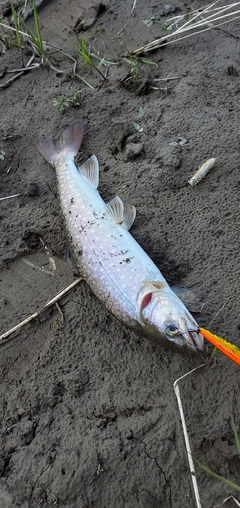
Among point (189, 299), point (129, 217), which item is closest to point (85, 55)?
point (129, 217)

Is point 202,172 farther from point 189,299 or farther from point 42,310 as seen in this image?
point 42,310

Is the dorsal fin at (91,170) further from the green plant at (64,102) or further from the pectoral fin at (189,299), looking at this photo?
the pectoral fin at (189,299)

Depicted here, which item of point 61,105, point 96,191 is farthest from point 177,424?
point 61,105

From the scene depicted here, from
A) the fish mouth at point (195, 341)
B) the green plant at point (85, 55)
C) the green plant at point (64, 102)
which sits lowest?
the fish mouth at point (195, 341)

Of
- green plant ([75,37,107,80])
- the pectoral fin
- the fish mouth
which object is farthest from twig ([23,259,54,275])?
green plant ([75,37,107,80])

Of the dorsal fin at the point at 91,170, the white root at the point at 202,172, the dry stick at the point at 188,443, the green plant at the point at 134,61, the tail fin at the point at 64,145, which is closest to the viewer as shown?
the dry stick at the point at 188,443

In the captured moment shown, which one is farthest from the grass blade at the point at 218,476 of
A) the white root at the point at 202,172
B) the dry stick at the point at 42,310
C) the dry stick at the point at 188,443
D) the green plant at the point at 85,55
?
the green plant at the point at 85,55

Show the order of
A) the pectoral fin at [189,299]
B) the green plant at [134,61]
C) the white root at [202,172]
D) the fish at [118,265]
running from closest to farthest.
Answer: the fish at [118,265] → the pectoral fin at [189,299] → the white root at [202,172] → the green plant at [134,61]

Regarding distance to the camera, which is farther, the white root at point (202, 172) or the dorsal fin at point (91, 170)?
the dorsal fin at point (91, 170)
